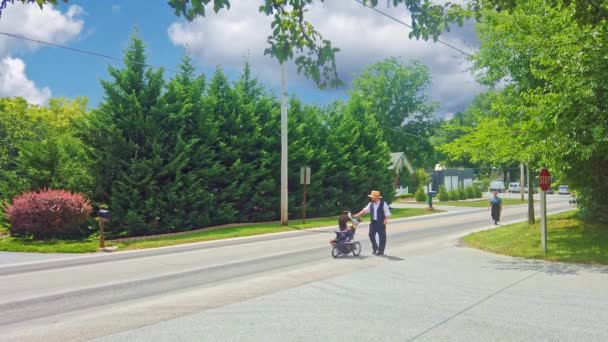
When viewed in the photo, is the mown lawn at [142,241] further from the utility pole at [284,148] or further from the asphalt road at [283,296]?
the asphalt road at [283,296]

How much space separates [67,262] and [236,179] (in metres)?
11.8

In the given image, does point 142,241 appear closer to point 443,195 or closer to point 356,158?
point 356,158

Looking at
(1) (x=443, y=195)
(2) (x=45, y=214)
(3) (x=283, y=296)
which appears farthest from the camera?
(1) (x=443, y=195)

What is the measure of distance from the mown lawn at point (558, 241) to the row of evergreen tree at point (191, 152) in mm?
11501

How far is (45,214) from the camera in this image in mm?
18312

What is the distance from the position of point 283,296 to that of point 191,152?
15945 millimetres

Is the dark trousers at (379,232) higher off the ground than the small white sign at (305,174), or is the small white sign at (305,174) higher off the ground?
the small white sign at (305,174)

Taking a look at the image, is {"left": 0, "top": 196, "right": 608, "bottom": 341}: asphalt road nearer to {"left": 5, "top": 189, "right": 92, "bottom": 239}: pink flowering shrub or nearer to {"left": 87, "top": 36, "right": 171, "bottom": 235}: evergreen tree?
{"left": 5, "top": 189, "right": 92, "bottom": 239}: pink flowering shrub

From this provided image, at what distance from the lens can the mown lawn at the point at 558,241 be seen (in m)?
13.7

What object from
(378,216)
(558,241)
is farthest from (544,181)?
(378,216)

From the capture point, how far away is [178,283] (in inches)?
400

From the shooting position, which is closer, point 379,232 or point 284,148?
point 379,232

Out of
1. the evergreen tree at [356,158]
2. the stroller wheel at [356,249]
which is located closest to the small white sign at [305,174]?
the evergreen tree at [356,158]

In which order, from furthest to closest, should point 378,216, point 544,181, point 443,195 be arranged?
point 443,195, point 378,216, point 544,181
